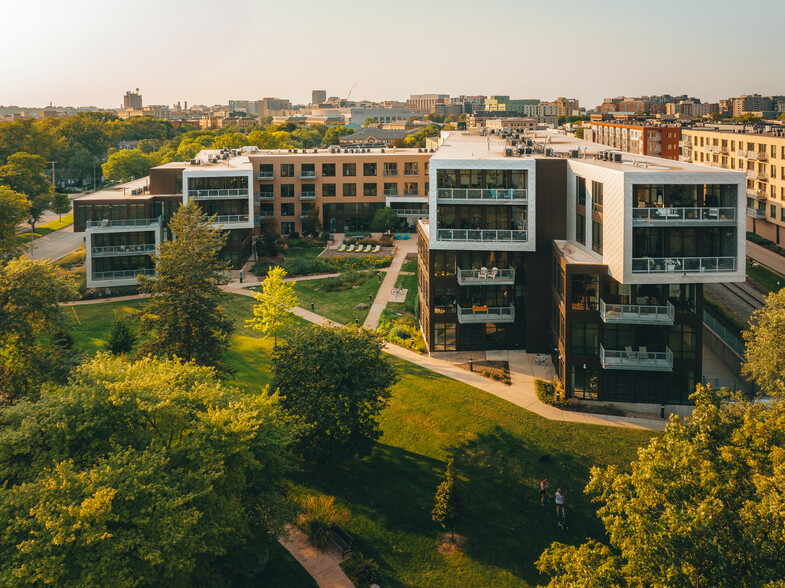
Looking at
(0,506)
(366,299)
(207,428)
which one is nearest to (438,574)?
(207,428)

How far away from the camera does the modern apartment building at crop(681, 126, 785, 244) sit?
255 feet

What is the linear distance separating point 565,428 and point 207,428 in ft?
70.2

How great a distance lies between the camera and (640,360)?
129 ft

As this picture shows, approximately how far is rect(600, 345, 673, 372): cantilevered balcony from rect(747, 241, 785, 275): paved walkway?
117ft

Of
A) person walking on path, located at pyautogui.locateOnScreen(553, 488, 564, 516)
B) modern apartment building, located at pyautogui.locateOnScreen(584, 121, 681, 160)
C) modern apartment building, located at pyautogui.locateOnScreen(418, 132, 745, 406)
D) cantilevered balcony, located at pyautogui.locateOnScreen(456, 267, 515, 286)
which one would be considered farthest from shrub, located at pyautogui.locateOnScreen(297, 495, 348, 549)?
modern apartment building, located at pyautogui.locateOnScreen(584, 121, 681, 160)

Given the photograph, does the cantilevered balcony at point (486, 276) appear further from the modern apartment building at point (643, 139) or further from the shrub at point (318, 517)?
the modern apartment building at point (643, 139)

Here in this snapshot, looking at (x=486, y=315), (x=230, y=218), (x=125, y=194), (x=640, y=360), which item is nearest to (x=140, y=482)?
(x=640, y=360)

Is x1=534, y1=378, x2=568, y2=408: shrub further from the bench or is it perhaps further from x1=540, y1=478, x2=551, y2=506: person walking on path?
the bench

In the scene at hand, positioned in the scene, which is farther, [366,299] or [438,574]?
[366,299]

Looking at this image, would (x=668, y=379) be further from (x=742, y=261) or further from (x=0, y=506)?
(x=0, y=506)

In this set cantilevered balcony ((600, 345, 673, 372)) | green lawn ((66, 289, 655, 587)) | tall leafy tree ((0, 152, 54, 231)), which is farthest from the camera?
tall leafy tree ((0, 152, 54, 231))

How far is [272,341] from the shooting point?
52875 millimetres

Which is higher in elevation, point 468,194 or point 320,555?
point 468,194

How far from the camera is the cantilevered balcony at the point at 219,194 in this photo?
73.3 meters
